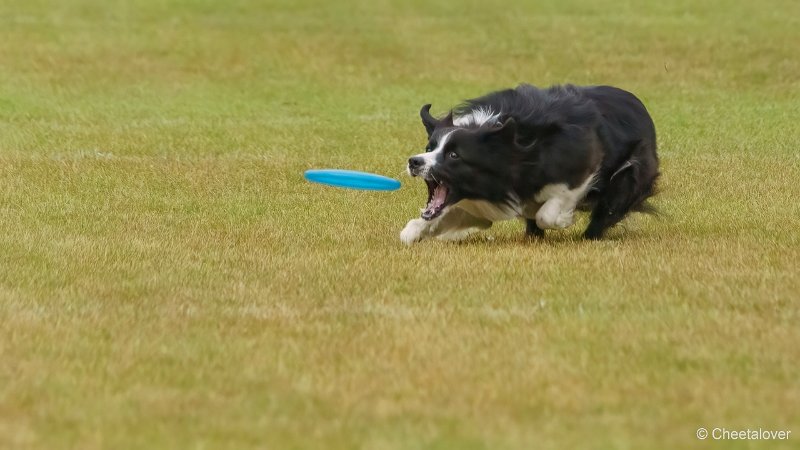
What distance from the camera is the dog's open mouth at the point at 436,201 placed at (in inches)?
395

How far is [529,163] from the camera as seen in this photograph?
10.0m

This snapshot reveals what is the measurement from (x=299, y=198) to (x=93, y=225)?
8.52ft

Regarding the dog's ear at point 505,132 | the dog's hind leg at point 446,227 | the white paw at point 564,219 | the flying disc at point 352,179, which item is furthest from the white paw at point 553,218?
the flying disc at point 352,179

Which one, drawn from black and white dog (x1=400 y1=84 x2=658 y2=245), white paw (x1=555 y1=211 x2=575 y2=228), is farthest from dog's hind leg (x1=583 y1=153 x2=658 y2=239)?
white paw (x1=555 y1=211 x2=575 y2=228)

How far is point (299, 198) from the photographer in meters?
13.5

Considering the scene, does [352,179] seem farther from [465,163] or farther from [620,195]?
[620,195]

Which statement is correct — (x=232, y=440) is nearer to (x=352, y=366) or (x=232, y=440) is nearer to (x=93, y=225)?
(x=352, y=366)

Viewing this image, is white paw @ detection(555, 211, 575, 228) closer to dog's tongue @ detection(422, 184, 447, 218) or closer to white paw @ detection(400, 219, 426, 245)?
dog's tongue @ detection(422, 184, 447, 218)

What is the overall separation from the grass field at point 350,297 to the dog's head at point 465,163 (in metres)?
0.41

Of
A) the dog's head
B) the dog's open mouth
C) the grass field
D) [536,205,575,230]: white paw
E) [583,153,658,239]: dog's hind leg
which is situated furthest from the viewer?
[583,153,658,239]: dog's hind leg

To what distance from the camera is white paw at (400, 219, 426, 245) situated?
10346 millimetres

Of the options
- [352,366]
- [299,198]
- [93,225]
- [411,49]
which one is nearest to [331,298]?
[352,366]

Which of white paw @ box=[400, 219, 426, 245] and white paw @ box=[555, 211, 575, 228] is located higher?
white paw @ box=[555, 211, 575, 228]

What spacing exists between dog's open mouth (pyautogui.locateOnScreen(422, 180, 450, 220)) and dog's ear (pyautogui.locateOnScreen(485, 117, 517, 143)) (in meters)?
0.53
